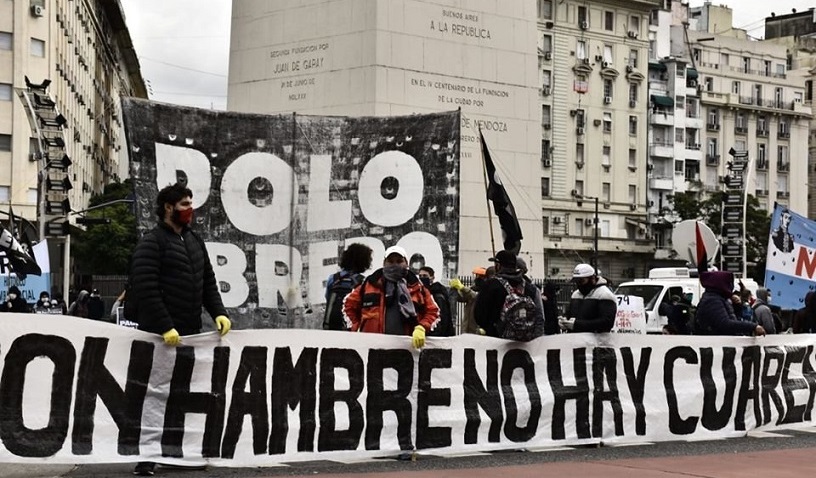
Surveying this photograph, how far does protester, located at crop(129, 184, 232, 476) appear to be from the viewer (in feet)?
33.6

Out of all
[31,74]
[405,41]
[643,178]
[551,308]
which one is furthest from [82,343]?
[643,178]

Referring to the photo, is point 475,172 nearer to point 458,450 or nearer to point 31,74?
point 458,450

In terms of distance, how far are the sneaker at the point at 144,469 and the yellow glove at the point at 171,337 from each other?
2.75 feet

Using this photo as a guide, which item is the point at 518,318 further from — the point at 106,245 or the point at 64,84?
the point at 64,84

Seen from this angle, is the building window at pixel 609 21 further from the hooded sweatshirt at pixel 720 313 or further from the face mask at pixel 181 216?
the face mask at pixel 181 216

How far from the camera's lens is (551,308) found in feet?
51.3

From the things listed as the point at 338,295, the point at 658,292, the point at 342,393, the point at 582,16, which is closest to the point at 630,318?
the point at 658,292

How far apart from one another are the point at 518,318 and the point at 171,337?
126 inches

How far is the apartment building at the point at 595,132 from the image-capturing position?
95000mm

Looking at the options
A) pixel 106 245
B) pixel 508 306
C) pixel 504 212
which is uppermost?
pixel 106 245

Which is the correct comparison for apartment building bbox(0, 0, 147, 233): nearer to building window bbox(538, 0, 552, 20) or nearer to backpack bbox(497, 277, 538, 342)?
building window bbox(538, 0, 552, 20)

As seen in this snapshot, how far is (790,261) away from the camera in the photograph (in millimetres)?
24516

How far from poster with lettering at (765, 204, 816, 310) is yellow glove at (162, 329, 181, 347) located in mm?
15775

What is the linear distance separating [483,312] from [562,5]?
84.7 metres
